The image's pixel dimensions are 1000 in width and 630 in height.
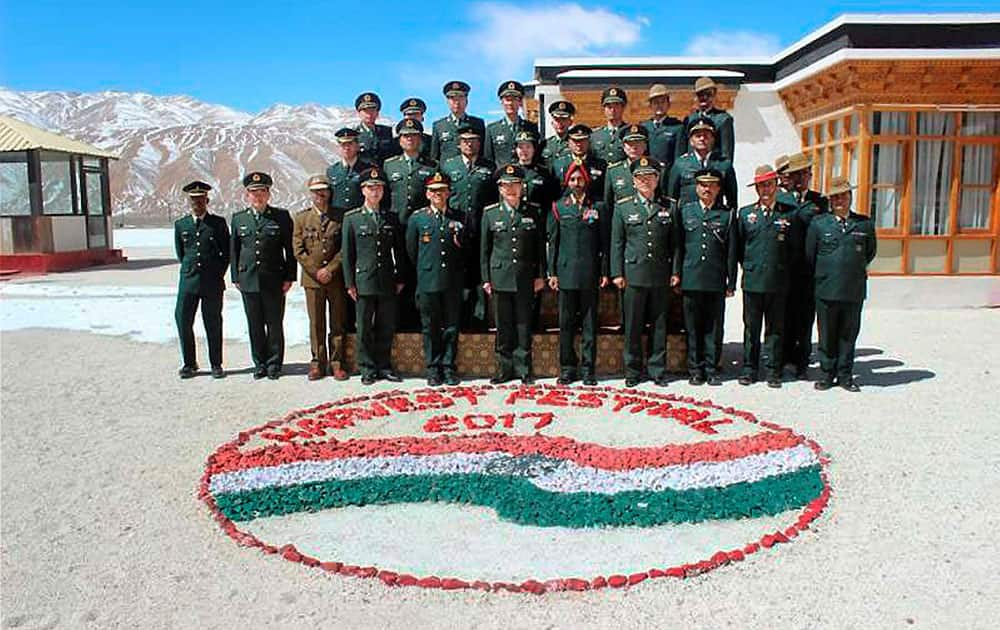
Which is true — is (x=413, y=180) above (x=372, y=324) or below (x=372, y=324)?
above

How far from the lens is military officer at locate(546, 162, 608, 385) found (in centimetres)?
641

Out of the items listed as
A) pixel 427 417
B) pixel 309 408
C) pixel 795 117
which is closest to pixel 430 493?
pixel 427 417

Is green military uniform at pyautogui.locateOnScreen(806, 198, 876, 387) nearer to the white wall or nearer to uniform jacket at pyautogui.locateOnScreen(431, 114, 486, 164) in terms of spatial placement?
uniform jacket at pyautogui.locateOnScreen(431, 114, 486, 164)

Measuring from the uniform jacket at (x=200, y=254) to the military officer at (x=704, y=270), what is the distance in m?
3.79

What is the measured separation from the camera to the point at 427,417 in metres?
5.70

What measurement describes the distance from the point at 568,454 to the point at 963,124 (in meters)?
9.27

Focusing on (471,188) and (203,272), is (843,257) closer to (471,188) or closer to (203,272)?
(471,188)

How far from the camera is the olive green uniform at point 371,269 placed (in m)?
6.48

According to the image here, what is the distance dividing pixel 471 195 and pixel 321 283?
144cm

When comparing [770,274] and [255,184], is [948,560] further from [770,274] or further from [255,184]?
[255,184]

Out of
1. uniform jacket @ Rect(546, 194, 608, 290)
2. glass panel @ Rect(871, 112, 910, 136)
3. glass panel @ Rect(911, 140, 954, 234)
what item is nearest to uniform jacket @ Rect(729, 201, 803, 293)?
uniform jacket @ Rect(546, 194, 608, 290)

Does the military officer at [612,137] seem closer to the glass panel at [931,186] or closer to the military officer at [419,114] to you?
the military officer at [419,114]

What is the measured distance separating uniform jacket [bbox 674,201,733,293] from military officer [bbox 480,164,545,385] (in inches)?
44.8

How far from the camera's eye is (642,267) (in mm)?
6375
